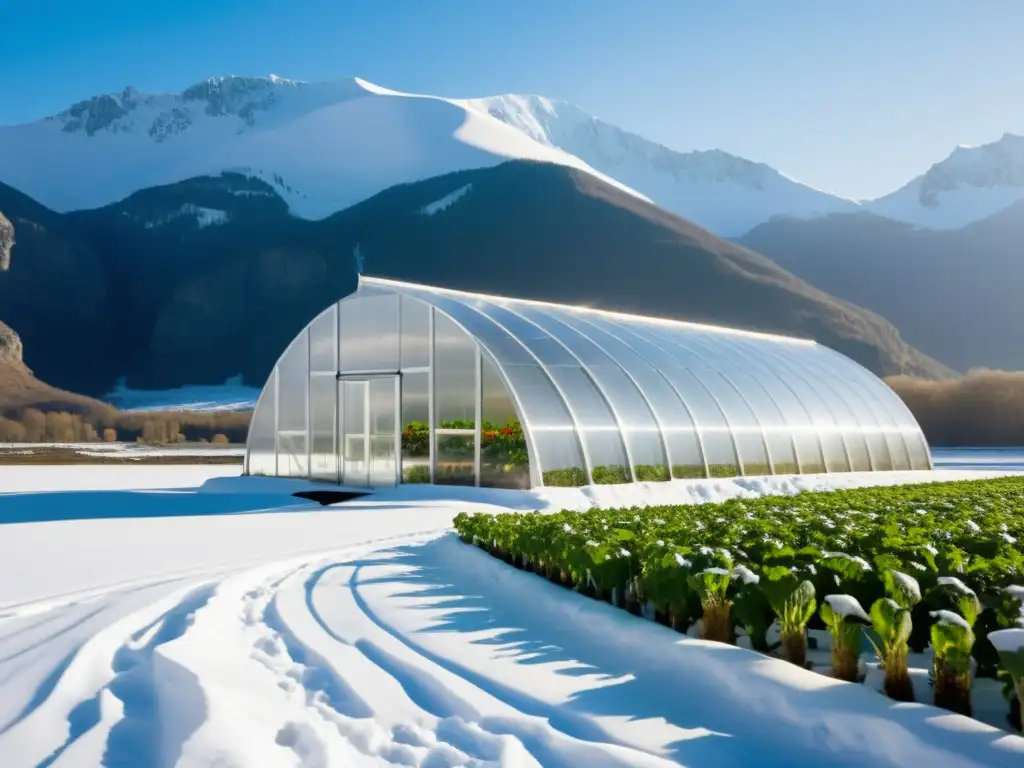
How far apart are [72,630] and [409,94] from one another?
666 feet

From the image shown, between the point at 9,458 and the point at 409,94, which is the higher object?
the point at 409,94

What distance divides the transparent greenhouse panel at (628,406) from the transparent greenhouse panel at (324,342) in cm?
584

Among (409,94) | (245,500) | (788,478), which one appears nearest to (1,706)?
(245,500)

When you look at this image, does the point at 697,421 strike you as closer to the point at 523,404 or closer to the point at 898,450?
the point at 523,404

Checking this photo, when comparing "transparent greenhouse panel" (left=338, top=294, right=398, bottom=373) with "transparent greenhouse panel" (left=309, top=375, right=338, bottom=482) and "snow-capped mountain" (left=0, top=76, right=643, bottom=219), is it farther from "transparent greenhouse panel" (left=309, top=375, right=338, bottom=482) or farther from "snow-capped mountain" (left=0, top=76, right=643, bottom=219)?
"snow-capped mountain" (left=0, top=76, right=643, bottom=219)

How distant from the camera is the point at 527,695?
5879 mm

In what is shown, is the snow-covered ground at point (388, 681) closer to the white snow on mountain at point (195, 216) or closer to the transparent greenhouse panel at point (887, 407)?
the transparent greenhouse panel at point (887, 407)

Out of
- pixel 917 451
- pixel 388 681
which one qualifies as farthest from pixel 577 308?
pixel 388 681

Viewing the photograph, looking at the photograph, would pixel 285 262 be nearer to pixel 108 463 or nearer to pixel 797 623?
pixel 108 463

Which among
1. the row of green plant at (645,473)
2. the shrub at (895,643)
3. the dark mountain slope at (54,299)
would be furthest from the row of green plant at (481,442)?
the dark mountain slope at (54,299)

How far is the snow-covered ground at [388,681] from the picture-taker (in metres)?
4.80

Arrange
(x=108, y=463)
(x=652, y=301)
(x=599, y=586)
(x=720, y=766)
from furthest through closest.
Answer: (x=652, y=301) < (x=108, y=463) < (x=599, y=586) < (x=720, y=766)

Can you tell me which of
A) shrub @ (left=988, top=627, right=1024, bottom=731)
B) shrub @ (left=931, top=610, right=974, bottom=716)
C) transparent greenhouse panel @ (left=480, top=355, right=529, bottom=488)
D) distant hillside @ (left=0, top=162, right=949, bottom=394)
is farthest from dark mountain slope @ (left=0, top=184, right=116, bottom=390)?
shrub @ (left=988, top=627, right=1024, bottom=731)

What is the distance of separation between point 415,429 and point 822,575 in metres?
16.3
